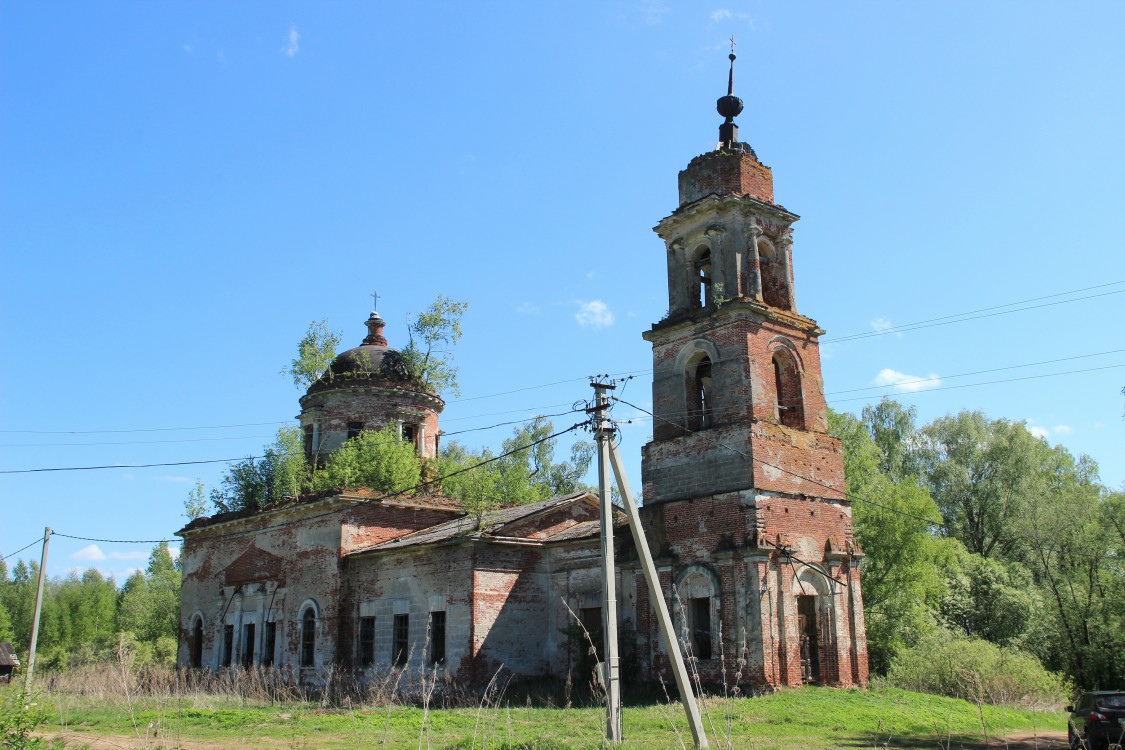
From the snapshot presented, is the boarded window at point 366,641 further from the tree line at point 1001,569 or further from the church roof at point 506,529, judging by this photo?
the tree line at point 1001,569

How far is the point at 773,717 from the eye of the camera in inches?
596

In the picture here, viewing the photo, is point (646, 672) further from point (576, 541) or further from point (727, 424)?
point (727, 424)

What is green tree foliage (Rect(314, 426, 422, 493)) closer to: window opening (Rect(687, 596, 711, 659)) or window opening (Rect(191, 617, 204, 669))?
window opening (Rect(191, 617, 204, 669))

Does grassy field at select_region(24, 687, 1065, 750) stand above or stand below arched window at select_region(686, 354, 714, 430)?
below

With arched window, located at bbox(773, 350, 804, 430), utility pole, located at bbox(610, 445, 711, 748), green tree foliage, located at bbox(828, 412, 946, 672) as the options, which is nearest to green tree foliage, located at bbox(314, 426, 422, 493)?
arched window, located at bbox(773, 350, 804, 430)

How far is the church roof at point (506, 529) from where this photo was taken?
71.6 ft

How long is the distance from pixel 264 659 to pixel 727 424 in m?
15.6

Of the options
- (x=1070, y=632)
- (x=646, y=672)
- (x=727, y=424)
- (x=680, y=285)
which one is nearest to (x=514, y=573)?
(x=646, y=672)

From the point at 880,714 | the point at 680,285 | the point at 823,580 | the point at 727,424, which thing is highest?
the point at 680,285

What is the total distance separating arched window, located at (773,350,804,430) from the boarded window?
38.3 ft

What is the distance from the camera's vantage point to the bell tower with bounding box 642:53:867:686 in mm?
18141

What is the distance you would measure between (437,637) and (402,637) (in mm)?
1408

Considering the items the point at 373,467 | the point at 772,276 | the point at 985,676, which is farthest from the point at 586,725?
the point at 373,467

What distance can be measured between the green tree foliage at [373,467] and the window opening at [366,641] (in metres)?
4.55
